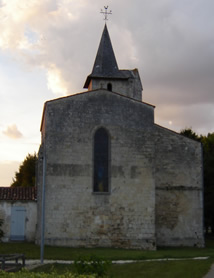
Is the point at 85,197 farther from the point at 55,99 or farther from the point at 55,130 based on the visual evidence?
the point at 55,99

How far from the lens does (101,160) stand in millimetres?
24797

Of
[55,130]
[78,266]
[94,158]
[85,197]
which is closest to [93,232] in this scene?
[85,197]

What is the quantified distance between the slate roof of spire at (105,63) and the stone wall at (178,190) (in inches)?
285

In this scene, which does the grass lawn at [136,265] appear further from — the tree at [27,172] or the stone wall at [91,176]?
the tree at [27,172]

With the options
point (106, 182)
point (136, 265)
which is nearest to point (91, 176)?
point (106, 182)

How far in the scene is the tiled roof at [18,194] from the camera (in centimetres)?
2628

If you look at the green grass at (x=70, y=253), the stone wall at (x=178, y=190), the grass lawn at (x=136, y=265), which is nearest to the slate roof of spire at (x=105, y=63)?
the stone wall at (x=178, y=190)

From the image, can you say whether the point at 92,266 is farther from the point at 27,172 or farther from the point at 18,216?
the point at 27,172

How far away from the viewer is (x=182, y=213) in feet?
87.9

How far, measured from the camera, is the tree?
51.0 m

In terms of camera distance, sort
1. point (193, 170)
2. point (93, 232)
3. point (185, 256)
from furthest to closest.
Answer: point (193, 170) → point (93, 232) → point (185, 256)

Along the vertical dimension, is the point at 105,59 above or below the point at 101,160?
above

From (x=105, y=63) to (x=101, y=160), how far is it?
11.0m

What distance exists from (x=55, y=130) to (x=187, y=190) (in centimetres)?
901
